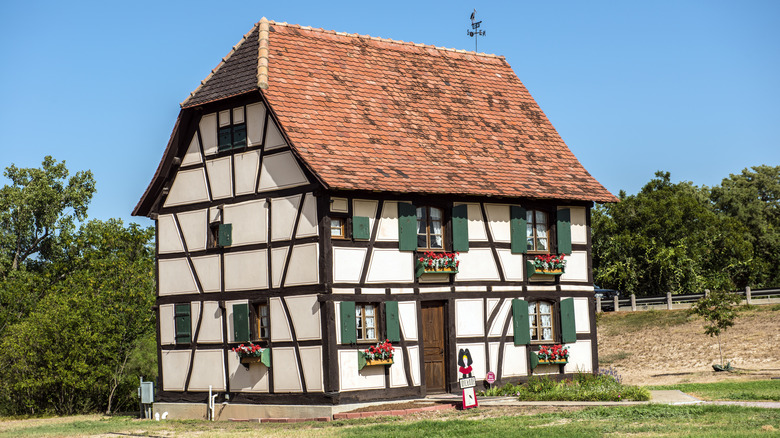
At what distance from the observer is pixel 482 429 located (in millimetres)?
17891

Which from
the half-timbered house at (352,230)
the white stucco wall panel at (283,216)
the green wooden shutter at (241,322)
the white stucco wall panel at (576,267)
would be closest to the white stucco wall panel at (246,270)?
the half-timbered house at (352,230)

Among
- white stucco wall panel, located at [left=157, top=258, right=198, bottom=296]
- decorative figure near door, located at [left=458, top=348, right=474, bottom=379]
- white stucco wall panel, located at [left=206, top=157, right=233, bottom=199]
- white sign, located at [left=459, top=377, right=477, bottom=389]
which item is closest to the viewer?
white sign, located at [left=459, top=377, right=477, bottom=389]

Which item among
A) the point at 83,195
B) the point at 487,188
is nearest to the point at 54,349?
the point at 487,188

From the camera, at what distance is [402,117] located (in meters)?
27.2

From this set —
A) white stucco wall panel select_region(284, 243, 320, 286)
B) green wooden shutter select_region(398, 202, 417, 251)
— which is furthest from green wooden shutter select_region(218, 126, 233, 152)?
green wooden shutter select_region(398, 202, 417, 251)

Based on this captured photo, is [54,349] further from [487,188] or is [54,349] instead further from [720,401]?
[720,401]

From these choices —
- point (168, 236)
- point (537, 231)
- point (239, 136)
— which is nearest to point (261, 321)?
point (168, 236)

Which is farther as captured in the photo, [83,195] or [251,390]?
[83,195]

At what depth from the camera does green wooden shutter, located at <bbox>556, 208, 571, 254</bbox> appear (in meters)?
27.6

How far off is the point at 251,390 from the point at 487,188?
7675mm

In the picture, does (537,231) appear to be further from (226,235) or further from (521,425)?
(521,425)

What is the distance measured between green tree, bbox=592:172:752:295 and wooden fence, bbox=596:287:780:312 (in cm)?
679

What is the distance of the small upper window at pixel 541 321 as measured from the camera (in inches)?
1072

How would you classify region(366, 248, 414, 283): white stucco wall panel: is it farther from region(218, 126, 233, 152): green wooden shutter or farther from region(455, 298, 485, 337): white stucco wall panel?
region(218, 126, 233, 152): green wooden shutter
